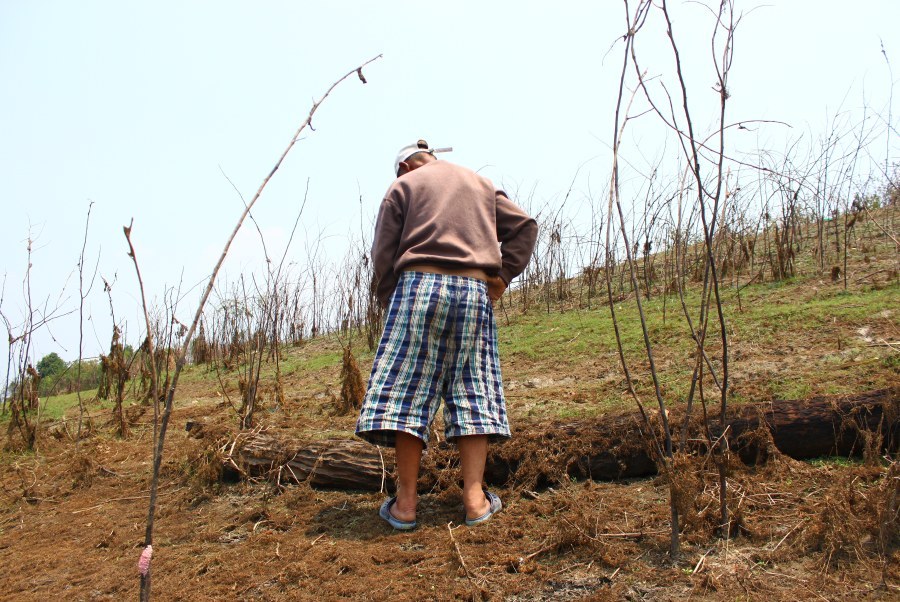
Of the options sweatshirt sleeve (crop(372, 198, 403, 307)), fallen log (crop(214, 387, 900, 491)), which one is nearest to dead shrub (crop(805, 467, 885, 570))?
→ fallen log (crop(214, 387, 900, 491))

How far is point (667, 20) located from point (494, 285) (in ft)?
3.28

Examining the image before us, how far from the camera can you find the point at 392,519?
2.04 m

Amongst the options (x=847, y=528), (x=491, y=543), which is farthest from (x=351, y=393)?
(x=847, y=528)

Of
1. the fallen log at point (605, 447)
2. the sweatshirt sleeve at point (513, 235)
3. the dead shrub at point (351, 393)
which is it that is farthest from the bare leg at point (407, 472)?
the dead shrub at point (351, 393)

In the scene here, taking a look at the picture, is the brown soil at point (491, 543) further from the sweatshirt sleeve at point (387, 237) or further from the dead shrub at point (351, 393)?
the dead shrub at point (351, 393)

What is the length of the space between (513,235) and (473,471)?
836 millimetres

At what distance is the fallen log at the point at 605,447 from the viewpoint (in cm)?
207

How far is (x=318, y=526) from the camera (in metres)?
2.13

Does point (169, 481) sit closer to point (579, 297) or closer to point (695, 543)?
point (695, 543)

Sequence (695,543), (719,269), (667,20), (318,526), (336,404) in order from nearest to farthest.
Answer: (667,20) < (695,543) < (318,526) < (336,404) < (719,269)

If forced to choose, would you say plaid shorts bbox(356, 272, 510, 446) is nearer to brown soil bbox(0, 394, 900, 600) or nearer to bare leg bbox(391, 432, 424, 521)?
bare leg bbox(391, 432, 424, 521)

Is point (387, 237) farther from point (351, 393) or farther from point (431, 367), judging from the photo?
point (351, 393)

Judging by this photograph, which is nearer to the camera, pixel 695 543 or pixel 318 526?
pixel 695 543

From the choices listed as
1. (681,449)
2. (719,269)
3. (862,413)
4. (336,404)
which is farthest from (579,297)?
(681,449)
